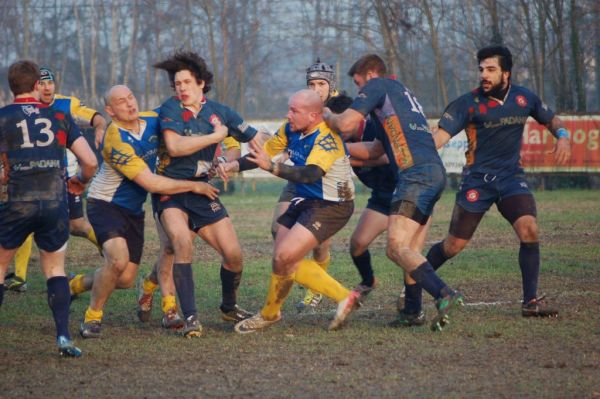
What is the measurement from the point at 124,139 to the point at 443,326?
2983mm

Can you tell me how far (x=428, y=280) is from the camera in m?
7.23

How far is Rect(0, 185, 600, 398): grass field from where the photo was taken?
19.0 ft

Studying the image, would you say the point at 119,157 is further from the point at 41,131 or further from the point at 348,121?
the point at 348,121

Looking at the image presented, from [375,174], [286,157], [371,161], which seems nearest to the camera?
[371,161]

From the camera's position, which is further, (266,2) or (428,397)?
(266,2)

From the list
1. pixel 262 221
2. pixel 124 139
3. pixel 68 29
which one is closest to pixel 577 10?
pixel 262 221

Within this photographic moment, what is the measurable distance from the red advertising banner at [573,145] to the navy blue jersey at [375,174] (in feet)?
51.5

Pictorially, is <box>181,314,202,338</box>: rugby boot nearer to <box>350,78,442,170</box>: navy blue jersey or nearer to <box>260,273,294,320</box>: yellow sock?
<box>260,273,294,320</box>: yellow sock

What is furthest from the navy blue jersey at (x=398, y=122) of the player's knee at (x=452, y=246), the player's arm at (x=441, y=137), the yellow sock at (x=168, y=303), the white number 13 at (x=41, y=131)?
the white number 13 at (x=41, y=131)

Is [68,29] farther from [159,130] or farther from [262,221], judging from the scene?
[159,130]

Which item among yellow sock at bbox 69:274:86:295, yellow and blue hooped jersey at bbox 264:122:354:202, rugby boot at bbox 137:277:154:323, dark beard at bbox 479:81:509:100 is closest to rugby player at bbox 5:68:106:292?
yellow sock at bbox 69:274:86:295

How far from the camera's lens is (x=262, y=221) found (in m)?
17.5

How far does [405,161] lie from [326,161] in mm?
641

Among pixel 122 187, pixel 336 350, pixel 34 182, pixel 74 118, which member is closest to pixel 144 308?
pixel 122 187
